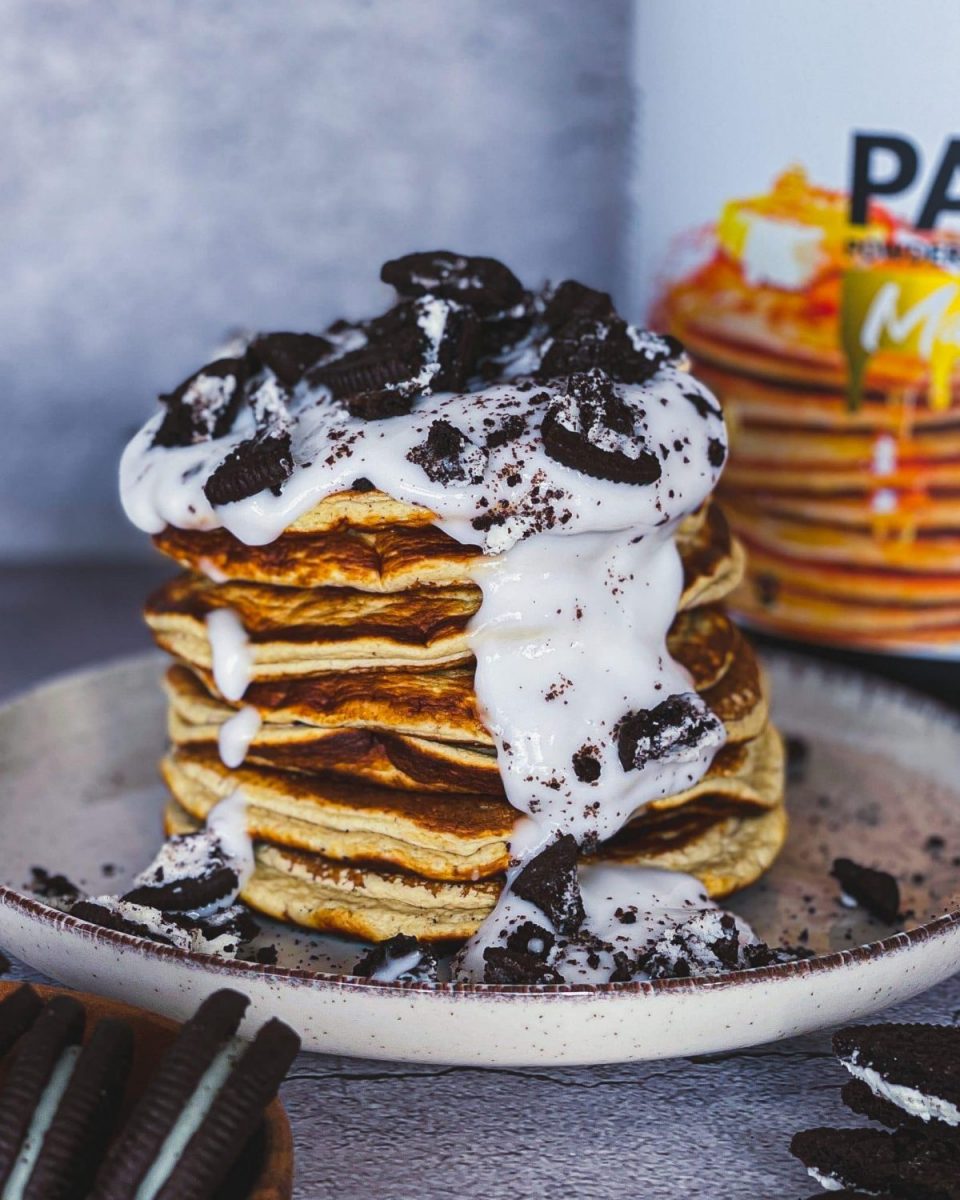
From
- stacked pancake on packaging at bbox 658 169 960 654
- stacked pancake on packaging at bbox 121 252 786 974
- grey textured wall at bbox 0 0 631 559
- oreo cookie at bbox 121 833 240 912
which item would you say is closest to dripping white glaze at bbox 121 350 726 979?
stacked pancake on packaging at bbox 121 252 786 974

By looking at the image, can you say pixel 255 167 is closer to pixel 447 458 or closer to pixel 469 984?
pixel 447 458

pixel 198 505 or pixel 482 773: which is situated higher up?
pixel 198 505

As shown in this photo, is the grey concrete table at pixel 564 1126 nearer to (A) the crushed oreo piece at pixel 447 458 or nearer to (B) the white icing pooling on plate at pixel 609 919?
(B) the white icing pooling on plate at pixel 609 919

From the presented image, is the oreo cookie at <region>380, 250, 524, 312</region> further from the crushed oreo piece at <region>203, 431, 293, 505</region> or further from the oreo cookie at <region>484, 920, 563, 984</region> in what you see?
the oreo cookie at <region>484, 920, 563, 984</region>

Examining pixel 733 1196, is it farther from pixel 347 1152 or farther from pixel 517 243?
pixel 517 243

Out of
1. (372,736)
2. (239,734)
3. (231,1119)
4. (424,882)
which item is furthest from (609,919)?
(231,1119)

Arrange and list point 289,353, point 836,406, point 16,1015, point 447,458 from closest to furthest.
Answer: point 16,1015 → point 447,458 → point 289,353 → point 836,406

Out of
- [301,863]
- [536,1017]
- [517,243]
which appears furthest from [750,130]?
[536,1017]
